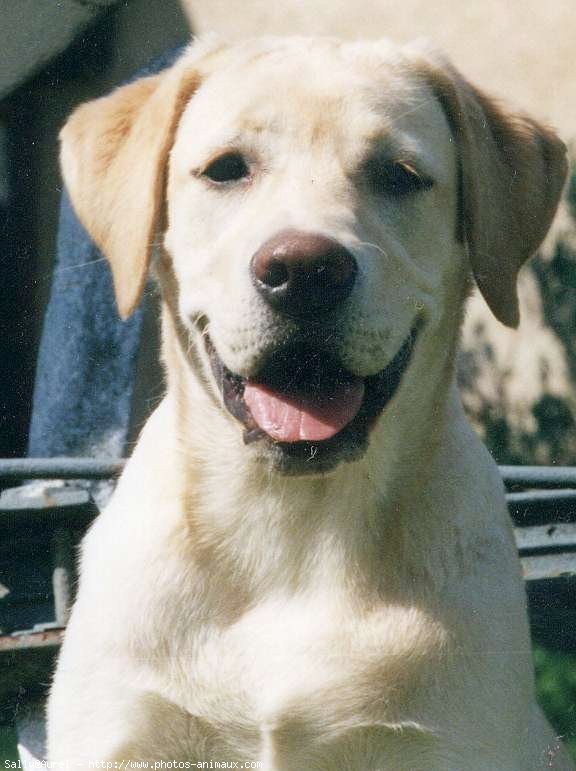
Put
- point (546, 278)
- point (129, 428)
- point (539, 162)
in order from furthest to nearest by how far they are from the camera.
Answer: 1. point (129, 428)
2. point (546, 278)
3. point (539, 162)

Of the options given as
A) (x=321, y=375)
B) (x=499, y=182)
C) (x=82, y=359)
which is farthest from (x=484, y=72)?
(x=321, y=375)

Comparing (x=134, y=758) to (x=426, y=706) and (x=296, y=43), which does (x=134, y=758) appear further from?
(x=296, y=43)

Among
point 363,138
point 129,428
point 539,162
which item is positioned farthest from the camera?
point 129,428

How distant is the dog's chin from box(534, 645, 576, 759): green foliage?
8.02 feet

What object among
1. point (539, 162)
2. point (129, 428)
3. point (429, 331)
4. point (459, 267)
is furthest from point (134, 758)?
point (129, 428)

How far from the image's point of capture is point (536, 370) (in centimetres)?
671

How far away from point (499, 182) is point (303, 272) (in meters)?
0.88

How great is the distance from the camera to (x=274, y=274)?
7.91 feet

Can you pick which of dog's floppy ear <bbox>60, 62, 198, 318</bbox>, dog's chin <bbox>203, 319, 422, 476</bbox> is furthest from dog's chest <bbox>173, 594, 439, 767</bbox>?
dog's floppy ear <bbox>60, 62, 198, 318</bbox>

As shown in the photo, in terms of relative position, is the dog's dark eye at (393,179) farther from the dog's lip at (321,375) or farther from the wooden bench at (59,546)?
the wooden bench at (59,546)

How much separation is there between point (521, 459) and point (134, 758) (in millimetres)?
4351

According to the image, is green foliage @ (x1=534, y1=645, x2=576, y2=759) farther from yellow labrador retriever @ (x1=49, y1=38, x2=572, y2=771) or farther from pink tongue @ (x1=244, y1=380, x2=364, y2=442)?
pink tongue @ (x1=244, y1=380, x2=364, y2=442)

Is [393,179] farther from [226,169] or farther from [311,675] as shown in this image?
[311,675]

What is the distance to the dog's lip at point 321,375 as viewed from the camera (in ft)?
8.46
